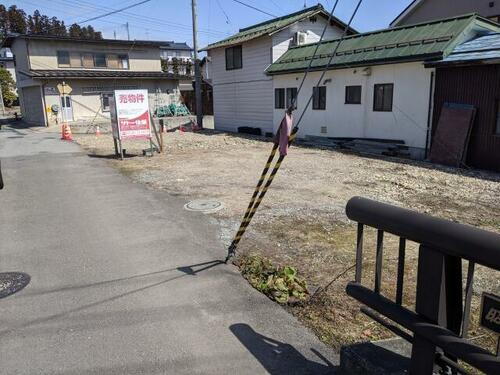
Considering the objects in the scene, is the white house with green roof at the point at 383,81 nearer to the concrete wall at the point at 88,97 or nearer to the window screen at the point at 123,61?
the concrete wall at the point at 88,97

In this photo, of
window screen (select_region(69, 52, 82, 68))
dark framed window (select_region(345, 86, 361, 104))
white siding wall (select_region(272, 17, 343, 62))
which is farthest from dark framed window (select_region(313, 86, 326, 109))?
window screen (select_region(69, 52, 82, 68))

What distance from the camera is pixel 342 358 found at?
313 cm

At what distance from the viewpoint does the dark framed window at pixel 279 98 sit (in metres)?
21.5

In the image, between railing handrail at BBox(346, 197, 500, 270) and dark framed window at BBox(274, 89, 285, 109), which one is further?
dark framed window at BBox(274, 89, 285, 109)

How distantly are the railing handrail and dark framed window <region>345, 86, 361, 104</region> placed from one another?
14775 millimetres

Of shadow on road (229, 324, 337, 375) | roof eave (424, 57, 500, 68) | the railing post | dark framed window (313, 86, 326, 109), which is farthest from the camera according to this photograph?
dark framed window (313, 86, 326, 109)

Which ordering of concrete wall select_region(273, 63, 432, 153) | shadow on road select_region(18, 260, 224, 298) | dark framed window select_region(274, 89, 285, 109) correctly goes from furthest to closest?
dark framed window select_region(274, 89, 285, 109) → concrete wall select_region(273, 63, 432, 153) → shadow on road select_region(18, 260, 224, 298)

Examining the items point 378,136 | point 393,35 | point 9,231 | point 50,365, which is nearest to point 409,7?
point 393,35

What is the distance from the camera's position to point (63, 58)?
3281cm

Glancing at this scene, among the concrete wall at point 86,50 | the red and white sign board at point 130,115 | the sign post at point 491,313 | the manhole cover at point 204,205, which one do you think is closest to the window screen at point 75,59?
the concrete wall at point 86,50

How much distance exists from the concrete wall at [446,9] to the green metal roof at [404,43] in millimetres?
7838

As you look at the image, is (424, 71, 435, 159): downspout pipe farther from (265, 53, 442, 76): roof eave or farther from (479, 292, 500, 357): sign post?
(479, 292, 500, 357): sign post

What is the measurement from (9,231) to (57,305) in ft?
10.9

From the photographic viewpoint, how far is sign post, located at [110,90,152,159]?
14.3 meters
